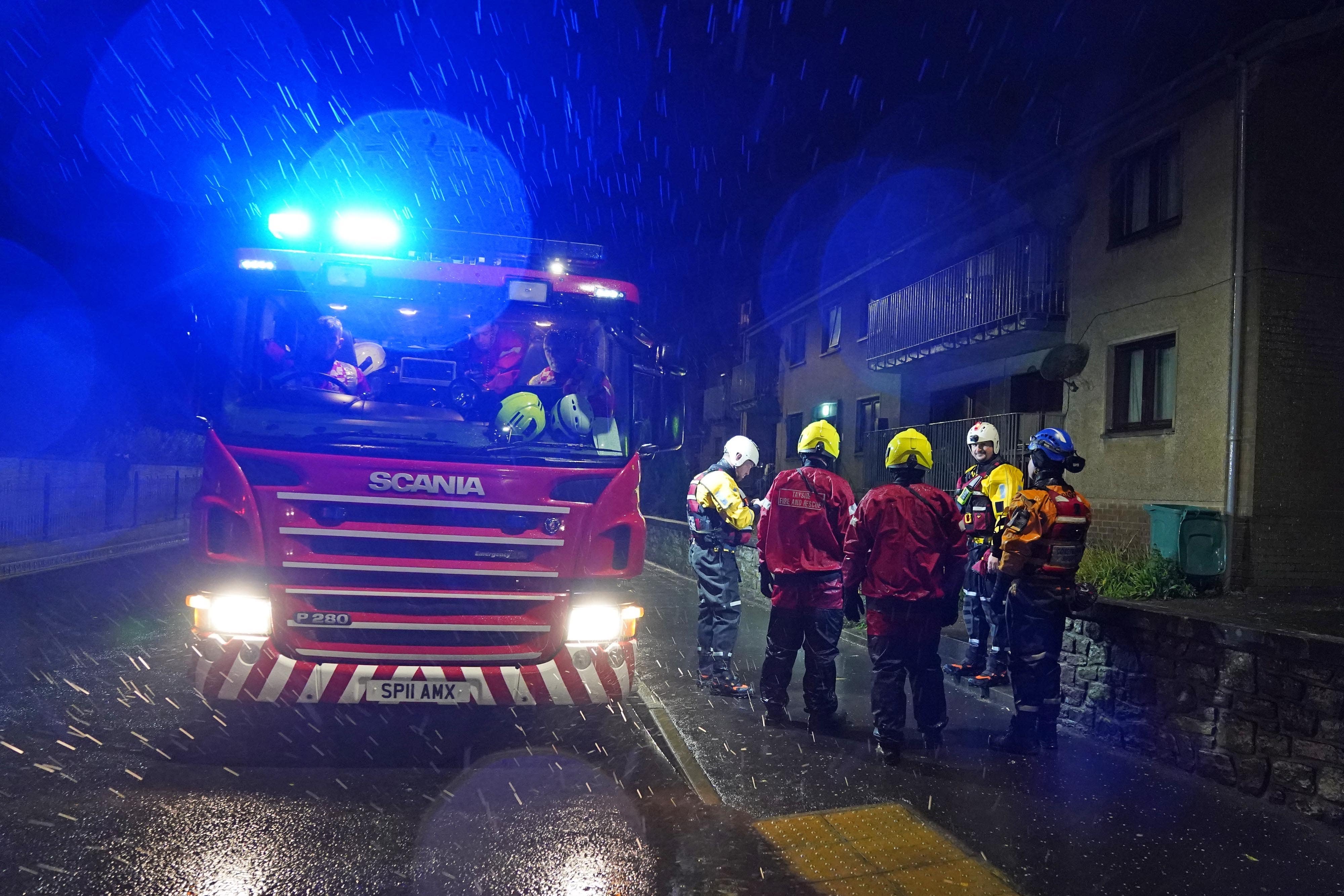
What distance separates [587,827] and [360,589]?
64.0 inches

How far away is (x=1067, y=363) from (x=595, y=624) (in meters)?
11.4

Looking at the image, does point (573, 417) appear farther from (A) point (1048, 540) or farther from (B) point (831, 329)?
(B) point (831, 329)

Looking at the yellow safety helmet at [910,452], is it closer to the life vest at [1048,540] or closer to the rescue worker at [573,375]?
the life vest at [1048,540]

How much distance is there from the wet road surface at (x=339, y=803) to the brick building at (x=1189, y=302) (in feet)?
29.3

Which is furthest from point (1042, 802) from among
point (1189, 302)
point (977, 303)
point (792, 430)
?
point (792, 430)

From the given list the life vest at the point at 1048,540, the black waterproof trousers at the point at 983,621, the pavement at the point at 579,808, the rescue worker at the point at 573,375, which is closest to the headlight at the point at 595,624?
the pavement at the point at 579,808

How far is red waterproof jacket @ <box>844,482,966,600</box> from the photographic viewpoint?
203 inches

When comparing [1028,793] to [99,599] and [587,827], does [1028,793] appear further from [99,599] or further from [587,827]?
[99,599]

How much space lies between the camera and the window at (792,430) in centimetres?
2605

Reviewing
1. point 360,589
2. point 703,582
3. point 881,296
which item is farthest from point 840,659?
point 881,296

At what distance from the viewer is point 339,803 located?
4059mm

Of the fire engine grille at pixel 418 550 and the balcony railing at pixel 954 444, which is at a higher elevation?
the balcony railing at pixel 954 444

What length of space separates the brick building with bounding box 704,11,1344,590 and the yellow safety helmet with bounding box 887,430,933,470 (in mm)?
7165

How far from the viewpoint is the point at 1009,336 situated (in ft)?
49.4
